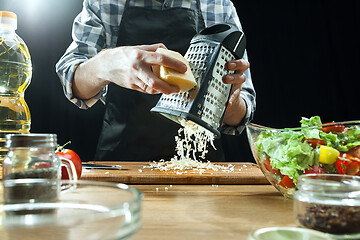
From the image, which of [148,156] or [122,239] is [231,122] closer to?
[148,156]

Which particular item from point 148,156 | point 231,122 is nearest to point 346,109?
point 231,122

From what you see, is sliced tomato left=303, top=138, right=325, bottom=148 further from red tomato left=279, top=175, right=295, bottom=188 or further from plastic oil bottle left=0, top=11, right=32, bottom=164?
plastic oil bottle left=0, top=11, right=32, bottom=164

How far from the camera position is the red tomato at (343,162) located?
2.51ft

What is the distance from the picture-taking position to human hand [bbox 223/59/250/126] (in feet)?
4.02

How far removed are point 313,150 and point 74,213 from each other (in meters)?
0.53

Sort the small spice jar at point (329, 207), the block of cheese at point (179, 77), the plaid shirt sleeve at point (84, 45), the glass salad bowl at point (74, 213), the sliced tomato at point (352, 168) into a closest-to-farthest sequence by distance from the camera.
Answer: the glass salad bowl at point (74, 213), the small spice jar at point (329, 207), the sliced tomato at point (352, 168), the block of cheese at point (179, 77), the plaid shirt sleeve at point (84, 45)

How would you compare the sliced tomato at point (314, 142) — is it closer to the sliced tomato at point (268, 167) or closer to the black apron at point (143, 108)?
the sliced tomato at point (268, 167)

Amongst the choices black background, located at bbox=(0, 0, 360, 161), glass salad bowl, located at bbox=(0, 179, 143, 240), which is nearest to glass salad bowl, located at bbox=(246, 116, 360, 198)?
glass salad bowl, located at bbox=(0, 179, 143, 240)

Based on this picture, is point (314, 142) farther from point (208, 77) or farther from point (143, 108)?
point (143, 108)

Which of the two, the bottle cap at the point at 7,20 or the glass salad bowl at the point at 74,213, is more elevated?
the bottle cap at the point at 7,20

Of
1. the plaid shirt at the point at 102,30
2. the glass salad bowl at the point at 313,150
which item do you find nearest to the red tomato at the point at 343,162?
the glass salad bowl at the point at 313,150

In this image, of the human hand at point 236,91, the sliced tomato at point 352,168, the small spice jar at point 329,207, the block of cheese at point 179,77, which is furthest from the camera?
the human hand at point 236,91

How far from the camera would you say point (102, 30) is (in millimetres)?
1991

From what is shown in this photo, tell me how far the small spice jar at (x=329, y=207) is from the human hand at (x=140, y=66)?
0.57 metres
